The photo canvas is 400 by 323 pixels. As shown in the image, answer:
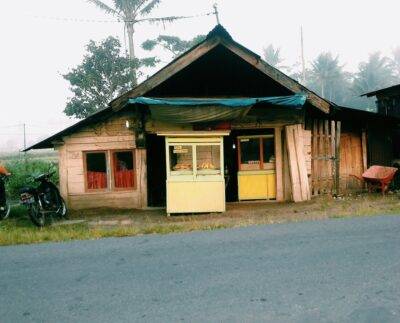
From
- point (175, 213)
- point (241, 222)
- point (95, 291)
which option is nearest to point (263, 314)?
point (95, 291)

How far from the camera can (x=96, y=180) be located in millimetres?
12469

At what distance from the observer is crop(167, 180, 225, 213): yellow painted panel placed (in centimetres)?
1071

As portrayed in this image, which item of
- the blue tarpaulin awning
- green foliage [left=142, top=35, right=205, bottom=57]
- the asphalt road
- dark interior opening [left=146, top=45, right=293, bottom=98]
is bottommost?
the asphalt road

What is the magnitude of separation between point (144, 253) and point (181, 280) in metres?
1.57

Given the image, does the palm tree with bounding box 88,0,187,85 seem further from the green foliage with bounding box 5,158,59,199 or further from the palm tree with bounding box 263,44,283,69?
the palm tree with bounding box 263,44,283,69

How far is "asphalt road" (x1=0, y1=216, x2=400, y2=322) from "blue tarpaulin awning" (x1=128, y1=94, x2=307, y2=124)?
4.24 metres

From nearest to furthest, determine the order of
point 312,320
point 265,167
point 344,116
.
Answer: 1. point 312,320
2. point 265,167
3. point 344,116

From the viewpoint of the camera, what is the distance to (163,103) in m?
10.6

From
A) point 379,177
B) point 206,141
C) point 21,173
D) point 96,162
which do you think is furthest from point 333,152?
point 21,173

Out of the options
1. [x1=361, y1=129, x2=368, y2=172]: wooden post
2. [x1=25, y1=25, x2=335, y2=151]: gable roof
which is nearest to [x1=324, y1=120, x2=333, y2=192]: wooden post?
[x1=361, y1=129, x2=368, y2=172]: wooden post

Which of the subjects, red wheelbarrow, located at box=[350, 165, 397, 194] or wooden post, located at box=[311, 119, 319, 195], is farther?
wooden post, located at box=[311, 119, 319, 195]

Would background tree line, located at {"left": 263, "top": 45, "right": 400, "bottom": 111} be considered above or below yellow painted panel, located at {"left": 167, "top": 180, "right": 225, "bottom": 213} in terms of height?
above

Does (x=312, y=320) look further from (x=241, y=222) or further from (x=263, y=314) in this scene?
(x=241, y=222)

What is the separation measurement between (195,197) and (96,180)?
362cm
